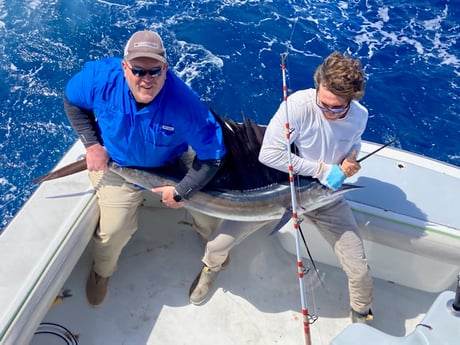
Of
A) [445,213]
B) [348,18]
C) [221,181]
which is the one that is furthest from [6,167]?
[348,18]

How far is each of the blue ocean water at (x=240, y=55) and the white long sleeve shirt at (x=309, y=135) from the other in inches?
91.8

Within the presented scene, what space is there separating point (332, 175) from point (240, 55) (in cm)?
320

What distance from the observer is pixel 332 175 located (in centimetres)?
227

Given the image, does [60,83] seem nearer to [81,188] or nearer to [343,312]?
[81,188]

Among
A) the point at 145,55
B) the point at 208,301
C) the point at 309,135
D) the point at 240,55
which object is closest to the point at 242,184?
the point at 309,135

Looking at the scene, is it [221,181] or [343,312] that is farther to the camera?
[343,312]

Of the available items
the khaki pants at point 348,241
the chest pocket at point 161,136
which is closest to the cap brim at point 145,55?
the chest pocket at point 161,136

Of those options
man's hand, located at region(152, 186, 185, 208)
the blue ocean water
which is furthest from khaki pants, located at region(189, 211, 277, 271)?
the blue ocean water

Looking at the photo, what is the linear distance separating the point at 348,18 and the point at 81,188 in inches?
173

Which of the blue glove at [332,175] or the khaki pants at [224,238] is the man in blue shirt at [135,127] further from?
the blue glove at [332,175]

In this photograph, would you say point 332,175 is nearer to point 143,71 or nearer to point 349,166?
point 349,166

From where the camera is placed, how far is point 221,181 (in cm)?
245

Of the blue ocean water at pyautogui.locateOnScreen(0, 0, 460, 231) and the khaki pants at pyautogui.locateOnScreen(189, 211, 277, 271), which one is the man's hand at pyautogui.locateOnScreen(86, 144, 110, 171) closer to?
the khaki pants at pyautogui.locateOnScreen(189, 211, 277, 271)

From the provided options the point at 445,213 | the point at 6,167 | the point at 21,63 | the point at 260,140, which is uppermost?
the point at 260,140
